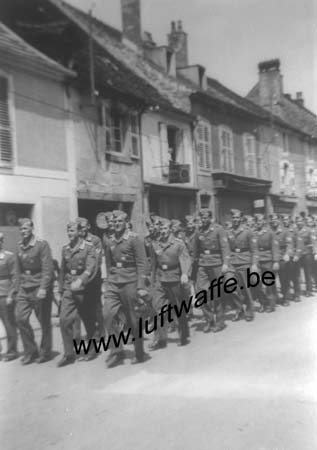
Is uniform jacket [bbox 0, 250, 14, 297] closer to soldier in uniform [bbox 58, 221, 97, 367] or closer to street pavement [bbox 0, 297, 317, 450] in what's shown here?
soldier in uniform [bbox 58, 221, 97, 367]

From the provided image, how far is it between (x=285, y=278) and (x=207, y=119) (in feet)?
33.7

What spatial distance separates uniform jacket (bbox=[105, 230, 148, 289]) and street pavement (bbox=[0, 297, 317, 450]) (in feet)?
3.14

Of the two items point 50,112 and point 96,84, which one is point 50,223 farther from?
point 96,84

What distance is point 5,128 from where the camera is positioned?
10.2m

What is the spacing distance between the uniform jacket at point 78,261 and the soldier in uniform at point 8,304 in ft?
2.27

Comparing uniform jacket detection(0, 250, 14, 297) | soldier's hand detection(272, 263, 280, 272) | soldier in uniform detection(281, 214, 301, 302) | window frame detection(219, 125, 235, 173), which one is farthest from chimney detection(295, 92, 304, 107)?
uniform jacket detection(0, 250, 14, 297)

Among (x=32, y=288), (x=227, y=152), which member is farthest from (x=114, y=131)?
(x=32, y=288)

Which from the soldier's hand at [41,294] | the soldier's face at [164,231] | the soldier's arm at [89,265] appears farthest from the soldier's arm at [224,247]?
the soldier's hand at [41,294]

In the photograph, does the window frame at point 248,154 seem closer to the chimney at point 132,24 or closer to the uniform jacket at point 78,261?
the chimney at point 132,24

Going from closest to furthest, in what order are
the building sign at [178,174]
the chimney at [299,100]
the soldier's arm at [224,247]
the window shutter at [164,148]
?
the soldier's arm at [224,247], the building sign at [178,174], the window shutter at [164,148], the chimney at [299,100]

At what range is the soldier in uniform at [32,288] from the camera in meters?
6.30

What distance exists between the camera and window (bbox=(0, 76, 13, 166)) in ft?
33.7

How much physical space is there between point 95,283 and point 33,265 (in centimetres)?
81

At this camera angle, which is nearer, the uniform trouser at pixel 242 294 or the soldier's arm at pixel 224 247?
the soldier's arm at pixel 224 247
